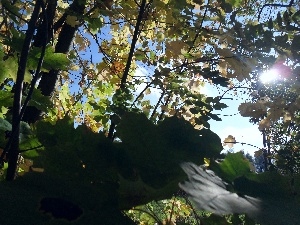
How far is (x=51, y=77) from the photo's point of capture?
325 centimetres

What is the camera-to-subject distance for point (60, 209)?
0.41 m

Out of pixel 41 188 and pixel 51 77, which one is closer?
pixel 41 188

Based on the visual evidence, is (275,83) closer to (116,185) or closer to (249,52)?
(249,52)

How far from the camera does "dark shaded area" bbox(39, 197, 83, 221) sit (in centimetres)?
40

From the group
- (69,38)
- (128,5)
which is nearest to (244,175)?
(128,5)

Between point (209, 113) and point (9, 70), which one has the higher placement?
point (209, 113)

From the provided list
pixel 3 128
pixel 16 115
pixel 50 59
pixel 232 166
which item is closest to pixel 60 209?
pixel 232 166

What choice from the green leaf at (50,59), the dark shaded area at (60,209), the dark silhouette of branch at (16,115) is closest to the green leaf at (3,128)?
the dark silhouette of branch at (16,115)

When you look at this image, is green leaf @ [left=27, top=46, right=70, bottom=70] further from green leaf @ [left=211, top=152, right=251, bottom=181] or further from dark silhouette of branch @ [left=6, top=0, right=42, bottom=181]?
green leaf @ [left=211, top=152, right=251, bottom=181]

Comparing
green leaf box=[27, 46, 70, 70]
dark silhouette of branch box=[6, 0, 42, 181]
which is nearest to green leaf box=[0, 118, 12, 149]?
dark silhouette of branch box=[6, 0, 42, 181]

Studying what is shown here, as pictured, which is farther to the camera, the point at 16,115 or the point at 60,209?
the point at 16,115

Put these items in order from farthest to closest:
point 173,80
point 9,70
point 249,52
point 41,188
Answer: point 173,80
point 249,52
point 9,70
point 41,188

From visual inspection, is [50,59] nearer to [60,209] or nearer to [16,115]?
[16,115]

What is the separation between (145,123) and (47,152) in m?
0.13
